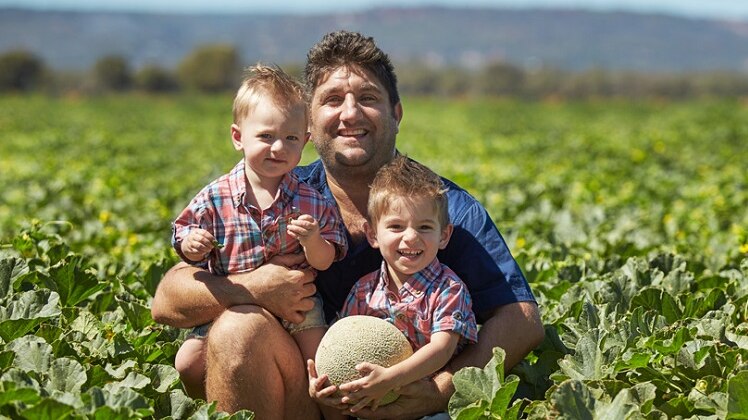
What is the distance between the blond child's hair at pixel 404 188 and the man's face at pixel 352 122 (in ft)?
1.53

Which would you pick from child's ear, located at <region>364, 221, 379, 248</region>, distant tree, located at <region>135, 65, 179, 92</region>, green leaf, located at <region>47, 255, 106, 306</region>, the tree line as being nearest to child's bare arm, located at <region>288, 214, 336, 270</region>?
child's ear, located at <region>364, 221, 379, 248</region>

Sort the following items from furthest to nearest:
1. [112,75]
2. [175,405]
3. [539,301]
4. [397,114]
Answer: [112,75] → [539,301] → [397,114] → [175,405]

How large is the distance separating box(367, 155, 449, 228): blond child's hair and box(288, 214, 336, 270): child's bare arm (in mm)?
184

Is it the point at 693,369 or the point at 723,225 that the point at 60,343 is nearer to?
the point at 693,369

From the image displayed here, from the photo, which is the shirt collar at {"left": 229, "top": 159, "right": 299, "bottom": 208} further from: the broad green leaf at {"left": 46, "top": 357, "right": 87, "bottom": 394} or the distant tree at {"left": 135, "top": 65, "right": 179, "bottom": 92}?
the distant tree at {"left": 135, "top": 65, "right": 179, "bottom": 92}

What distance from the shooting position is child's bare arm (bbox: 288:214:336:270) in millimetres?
3148

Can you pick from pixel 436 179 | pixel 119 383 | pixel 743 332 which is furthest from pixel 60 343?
pixel 743 332

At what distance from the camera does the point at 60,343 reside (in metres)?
3.10

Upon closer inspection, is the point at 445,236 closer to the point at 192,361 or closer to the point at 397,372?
the point at 397,372

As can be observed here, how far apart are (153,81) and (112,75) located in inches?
160

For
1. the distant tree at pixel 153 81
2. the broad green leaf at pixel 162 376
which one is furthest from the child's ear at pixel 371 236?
the distant tree at pixel 153 81

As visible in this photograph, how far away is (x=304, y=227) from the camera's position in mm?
3152

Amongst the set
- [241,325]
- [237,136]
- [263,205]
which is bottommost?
[241,325]

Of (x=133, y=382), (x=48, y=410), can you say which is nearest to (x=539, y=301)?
(x=133, y=382)
